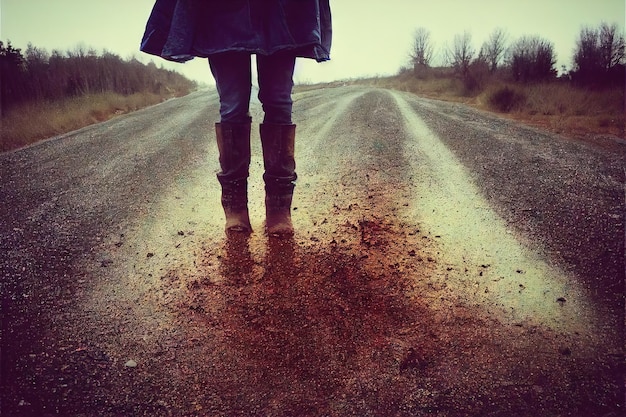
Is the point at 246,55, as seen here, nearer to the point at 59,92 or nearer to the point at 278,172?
the point at 278,172

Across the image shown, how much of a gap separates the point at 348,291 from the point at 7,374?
3.46 ft

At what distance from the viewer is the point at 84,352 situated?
1022mm

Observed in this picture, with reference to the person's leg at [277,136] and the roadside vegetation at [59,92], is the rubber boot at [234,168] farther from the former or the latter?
the roadside vegetation at [59,92]

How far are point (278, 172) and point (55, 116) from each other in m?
9.01

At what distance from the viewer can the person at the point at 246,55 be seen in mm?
1297

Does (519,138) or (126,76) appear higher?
(126,76)

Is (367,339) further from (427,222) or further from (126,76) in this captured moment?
(126,76)

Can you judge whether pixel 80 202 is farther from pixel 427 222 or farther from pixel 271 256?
pixel 427 222

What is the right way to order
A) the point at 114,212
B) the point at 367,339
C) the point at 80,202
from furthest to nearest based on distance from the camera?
the point at 80,202 < the point at 114,212 < the point at 367,339

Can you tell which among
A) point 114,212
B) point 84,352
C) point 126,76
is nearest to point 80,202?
point 114,212

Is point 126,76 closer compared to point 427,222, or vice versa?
point 427,222

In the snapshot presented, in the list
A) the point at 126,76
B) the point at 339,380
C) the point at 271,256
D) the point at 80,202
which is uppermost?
the point at 126,76

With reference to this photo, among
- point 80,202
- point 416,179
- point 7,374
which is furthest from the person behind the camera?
point 416,179

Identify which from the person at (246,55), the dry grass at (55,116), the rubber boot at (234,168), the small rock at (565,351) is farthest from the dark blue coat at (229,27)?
the dry grass at (55,116)
